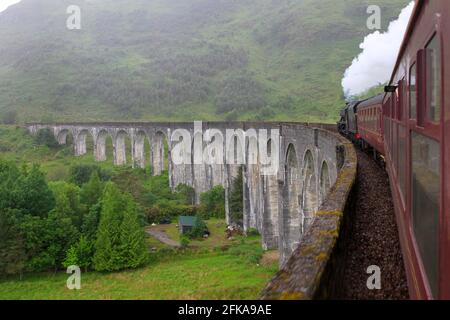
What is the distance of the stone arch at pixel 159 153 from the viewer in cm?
5522

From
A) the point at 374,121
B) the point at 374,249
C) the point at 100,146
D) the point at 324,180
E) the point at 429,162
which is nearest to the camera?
the point at 429,162

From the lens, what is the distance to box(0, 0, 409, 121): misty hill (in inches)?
3999

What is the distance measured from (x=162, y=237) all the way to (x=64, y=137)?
144 ft

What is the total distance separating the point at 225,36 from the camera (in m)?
191

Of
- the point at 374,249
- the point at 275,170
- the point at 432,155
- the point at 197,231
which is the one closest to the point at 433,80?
the point at 432,155

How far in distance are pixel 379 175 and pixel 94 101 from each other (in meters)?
106

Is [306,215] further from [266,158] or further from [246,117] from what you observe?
[246,117]

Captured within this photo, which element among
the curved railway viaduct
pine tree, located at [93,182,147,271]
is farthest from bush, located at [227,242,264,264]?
pine tree, located at [93,182,147,271]

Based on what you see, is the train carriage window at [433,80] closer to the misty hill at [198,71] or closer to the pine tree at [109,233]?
the pine tree at [109,233]

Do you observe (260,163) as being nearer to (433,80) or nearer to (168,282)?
(168,282)

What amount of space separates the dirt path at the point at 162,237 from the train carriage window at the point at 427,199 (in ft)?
108

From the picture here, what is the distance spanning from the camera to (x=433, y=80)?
2641mm

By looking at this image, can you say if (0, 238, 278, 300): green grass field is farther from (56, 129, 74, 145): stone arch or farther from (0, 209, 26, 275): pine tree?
(56, 129, 74, 145): stone arch

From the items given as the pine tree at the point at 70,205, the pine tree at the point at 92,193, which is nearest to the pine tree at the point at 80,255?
the pine tree at the point at 70,205
